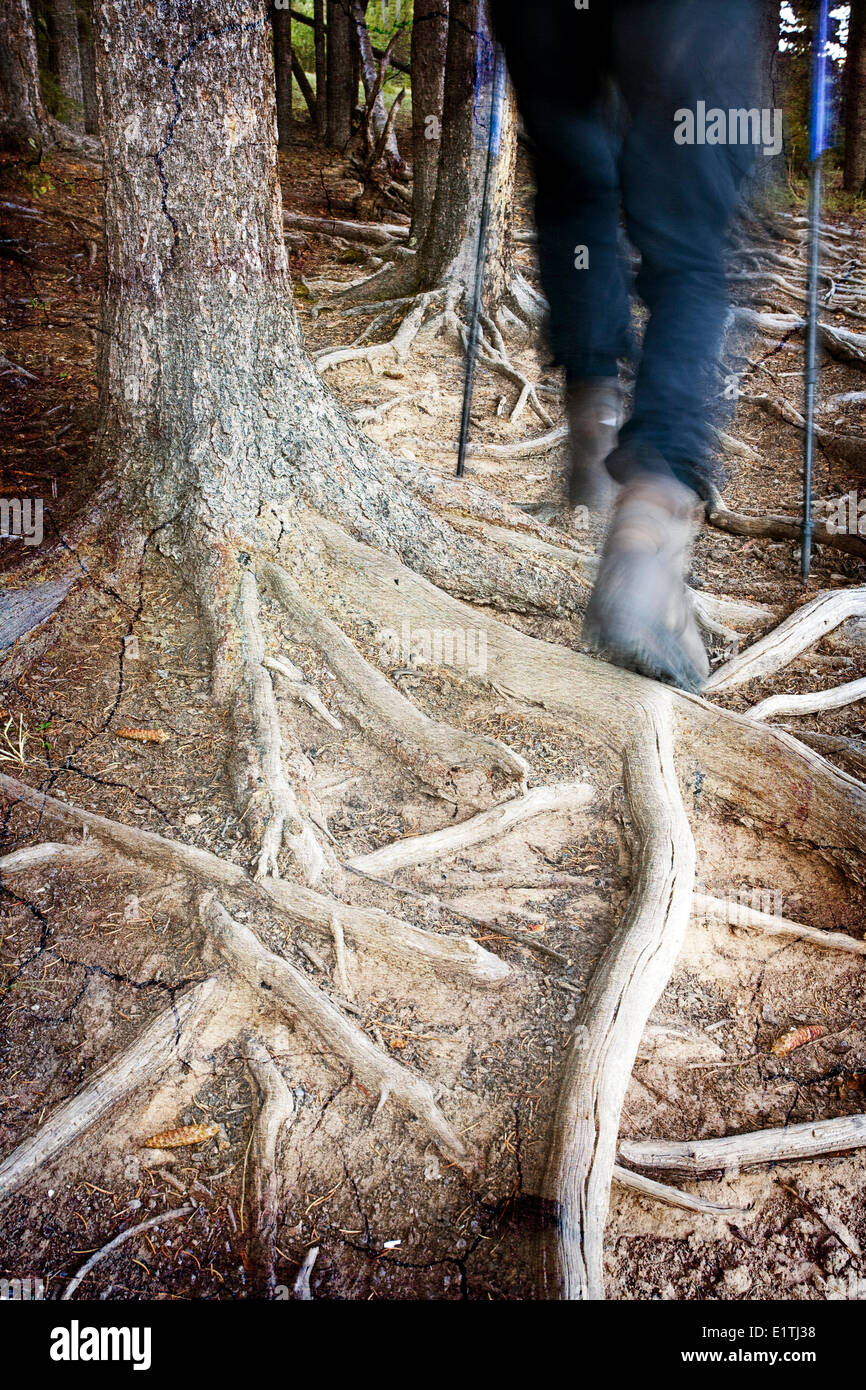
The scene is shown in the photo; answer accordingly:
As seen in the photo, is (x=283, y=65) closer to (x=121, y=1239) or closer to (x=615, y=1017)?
(x=615, y=1017)

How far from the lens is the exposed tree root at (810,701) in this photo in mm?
2615

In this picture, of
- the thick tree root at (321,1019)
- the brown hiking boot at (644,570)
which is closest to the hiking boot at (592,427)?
the brown hiking boot at (644,570)

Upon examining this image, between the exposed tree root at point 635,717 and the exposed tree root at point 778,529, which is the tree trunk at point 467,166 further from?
the exposed tree root at point 635,717

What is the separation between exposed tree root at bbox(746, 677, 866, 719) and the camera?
2.62 m

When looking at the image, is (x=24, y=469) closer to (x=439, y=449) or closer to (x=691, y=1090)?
(x=439, y=449)

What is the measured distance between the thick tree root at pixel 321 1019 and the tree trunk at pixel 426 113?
23.6ft

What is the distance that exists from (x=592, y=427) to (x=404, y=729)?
0.97 metres

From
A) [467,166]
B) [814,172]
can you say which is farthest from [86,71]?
[814,172]

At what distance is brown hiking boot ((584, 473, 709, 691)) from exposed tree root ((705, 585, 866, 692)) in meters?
0.59

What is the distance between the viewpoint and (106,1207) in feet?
5.01

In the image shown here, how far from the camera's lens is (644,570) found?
2.02m

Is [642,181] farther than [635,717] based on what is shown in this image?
No

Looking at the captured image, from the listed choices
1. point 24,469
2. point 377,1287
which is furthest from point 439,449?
point 377,1287

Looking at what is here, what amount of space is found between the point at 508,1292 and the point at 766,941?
935 mm
